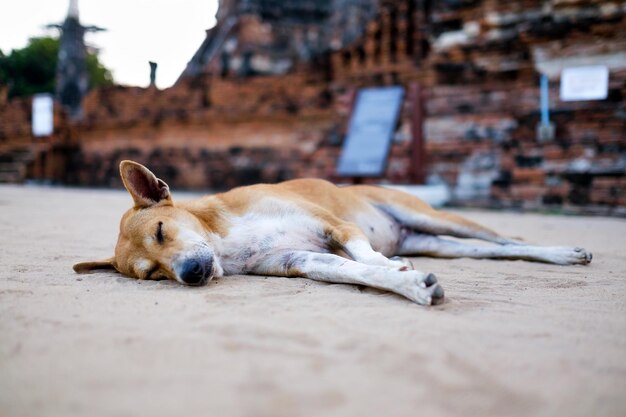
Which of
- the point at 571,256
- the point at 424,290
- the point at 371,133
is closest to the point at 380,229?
the point at 571,256

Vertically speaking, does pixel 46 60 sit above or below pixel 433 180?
above

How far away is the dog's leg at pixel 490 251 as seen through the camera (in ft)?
11.4

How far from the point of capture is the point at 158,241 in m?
2.74

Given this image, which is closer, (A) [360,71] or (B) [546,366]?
(B) [546,366]

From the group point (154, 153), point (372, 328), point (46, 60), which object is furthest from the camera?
point (46, 60)

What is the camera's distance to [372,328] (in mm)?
1875

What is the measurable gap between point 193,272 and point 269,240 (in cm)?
58

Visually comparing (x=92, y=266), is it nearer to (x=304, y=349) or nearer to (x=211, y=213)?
(x=211, y=213)

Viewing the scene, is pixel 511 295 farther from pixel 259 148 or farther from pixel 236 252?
pixel 259 148

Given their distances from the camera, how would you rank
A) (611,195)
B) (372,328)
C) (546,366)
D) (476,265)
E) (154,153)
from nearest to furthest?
(546,366)
(372,328)
(476,265)
(611,195)
(154,153)

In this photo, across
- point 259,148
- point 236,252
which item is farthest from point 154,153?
point 236,252

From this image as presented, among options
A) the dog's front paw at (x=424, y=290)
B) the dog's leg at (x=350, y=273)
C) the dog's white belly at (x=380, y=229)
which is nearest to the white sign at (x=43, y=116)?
the dog's white belly at (x=380, y=229)

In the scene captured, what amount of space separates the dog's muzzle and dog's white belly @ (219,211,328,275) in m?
0.36

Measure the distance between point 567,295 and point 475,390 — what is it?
51.8 inches
